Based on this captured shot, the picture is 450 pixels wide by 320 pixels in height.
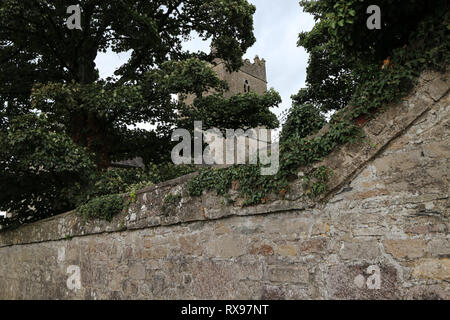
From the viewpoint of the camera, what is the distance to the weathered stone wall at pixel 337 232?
8.16 ft

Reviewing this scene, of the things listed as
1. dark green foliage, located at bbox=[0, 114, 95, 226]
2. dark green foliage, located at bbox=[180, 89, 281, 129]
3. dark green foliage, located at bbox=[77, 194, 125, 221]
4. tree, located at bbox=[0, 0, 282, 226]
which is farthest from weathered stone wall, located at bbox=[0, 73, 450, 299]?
dark green foliage, located at bbox=[180, 89, 281, 129]

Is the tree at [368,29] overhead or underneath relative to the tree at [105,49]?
underneath

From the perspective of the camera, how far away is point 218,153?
9.41 metres

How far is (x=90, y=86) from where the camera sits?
24.5 ft

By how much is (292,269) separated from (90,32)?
Answer: 8.21 metres

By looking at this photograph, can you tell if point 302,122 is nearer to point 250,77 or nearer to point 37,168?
point 37,168

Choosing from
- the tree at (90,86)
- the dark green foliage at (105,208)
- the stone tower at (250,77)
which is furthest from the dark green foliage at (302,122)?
the stone tower at (250,77)

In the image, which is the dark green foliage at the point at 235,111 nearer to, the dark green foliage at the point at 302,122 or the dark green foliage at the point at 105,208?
the dark green foliage at the point at 105,208

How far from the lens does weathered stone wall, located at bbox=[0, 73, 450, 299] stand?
98.0 inches

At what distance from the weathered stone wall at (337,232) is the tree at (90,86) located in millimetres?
3369

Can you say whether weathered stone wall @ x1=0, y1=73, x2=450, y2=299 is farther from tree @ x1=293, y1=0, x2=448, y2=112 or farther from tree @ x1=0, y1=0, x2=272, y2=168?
tree @ x1=0, y1=0, x2=272, y2=168

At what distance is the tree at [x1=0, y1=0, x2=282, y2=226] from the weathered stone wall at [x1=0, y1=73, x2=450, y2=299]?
337cm

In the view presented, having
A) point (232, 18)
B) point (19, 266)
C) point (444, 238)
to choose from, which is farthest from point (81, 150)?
point (444, 238)
